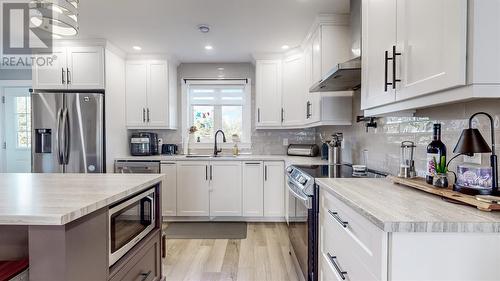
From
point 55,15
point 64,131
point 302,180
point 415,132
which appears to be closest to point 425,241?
point 415,132

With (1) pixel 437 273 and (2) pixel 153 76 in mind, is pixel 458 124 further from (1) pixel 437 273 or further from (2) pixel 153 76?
(2) pixel 153 76

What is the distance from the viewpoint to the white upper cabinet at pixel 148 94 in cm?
394

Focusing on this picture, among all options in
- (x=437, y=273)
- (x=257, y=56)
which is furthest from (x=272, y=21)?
(x=437, y=273)

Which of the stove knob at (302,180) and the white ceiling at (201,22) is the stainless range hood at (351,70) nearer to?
the white ceiling at (201,22)

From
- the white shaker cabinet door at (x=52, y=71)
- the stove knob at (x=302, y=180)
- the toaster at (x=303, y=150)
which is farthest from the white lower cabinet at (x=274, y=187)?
the white shaker cabinet door at (x=52, y=71)

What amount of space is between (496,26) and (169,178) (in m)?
3.52

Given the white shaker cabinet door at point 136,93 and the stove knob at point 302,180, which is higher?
the white shaker cabinet door at point 136,93

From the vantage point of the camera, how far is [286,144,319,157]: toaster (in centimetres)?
381

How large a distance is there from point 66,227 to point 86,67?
308 cm

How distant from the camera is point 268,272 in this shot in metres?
2.41

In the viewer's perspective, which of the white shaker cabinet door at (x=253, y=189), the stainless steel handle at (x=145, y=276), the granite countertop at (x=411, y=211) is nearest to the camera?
the granite countertop at (x=411, y=211)

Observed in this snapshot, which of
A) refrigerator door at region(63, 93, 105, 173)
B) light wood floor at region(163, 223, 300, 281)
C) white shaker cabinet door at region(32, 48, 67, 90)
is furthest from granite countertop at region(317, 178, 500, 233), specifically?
white shaker cabinet door at region(32, 48, 67, 90)

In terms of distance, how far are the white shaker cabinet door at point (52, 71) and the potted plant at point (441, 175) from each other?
402 cm

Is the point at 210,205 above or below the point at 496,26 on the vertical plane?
below
